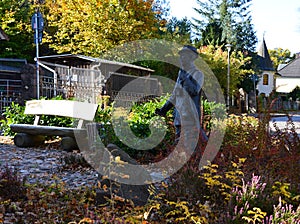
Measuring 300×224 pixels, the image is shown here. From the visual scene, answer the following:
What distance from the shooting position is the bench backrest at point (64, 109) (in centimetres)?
890

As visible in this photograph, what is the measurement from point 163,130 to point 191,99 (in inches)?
88.7

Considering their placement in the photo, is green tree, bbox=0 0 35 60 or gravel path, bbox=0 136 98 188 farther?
green tree, bbox=0 0 35 60

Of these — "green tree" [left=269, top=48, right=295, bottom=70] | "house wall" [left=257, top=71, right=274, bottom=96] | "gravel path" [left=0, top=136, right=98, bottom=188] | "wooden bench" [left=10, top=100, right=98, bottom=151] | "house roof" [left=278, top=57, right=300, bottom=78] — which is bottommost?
"gravel path" [left=0, top=136, right=98, bottom=188]

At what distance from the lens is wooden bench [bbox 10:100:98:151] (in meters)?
8.85

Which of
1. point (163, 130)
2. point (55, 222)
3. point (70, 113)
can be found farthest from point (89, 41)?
point (55, 222)

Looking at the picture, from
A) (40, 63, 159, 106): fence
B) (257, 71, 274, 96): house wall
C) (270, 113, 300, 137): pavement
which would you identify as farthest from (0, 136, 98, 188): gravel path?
(257, 71, 274, 96): house wall

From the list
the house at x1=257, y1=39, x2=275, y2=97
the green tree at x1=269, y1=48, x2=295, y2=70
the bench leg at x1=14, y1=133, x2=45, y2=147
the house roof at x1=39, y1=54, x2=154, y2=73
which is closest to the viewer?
the bench leg at x1=14, y1=133, x2=45, y2=147

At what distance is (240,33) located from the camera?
35.9 m

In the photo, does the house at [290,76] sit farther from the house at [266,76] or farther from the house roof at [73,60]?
the house roof at [73,60]

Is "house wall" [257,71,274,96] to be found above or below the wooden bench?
above

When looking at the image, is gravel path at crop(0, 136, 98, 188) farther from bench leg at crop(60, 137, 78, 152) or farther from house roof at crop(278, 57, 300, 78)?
house roof at crop(278, 57, 300, 78)

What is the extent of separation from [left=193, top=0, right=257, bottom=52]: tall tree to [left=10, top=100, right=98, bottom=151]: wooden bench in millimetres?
25633

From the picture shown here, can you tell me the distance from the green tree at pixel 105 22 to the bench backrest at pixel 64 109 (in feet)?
41.0

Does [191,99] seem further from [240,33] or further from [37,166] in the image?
[240,33]
